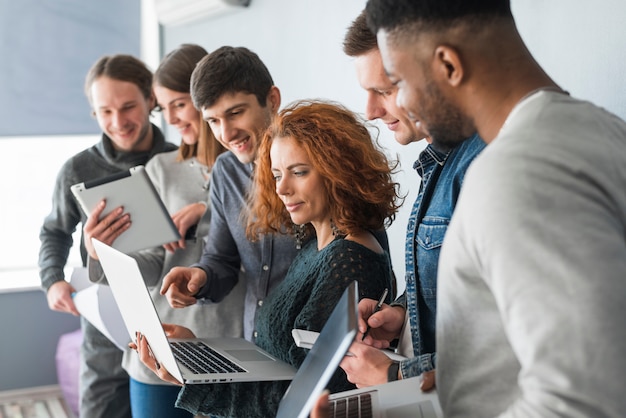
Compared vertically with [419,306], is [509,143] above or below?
Answer: above

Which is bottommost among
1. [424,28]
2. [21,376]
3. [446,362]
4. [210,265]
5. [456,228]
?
[21,376]

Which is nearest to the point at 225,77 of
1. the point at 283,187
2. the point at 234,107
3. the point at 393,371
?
the point at 234,107

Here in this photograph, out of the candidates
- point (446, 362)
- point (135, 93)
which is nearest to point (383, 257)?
point (446, 362)

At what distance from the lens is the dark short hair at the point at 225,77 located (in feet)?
5.82

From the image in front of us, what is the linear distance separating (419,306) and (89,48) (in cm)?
315

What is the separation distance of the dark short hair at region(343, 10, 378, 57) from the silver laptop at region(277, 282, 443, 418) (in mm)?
592

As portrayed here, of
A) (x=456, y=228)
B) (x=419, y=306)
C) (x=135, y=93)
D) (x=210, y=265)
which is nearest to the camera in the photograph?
(x=456, y=228)

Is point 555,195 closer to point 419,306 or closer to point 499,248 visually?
point 499,248

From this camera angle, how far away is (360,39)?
1.37 m

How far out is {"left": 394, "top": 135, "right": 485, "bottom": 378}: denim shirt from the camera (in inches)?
46.7

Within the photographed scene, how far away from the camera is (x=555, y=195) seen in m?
0.64

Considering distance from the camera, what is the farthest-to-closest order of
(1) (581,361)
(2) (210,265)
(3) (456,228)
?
(2) (210,265), (3) (456,228), (1) (581,361)

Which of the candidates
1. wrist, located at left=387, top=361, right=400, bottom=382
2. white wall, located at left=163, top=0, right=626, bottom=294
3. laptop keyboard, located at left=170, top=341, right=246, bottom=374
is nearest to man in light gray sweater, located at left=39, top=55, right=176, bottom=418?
white wall, located at left=163, top=0, right=626, bottom=294

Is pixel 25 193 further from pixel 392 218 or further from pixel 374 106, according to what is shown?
pixel 374 106
